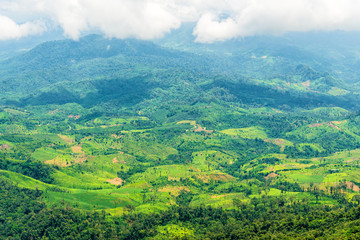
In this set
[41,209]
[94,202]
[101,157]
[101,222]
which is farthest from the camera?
[101,157]

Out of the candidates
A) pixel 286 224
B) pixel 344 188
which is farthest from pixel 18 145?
pixel 344 188

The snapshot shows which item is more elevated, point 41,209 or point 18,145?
point 18,145

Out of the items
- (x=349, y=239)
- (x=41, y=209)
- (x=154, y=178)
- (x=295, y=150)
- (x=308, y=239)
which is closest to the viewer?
(x=349, y=239)

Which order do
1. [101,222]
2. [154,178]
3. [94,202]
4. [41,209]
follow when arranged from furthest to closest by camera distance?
[154,178]
[94,202]
[41,209]
[101,222]

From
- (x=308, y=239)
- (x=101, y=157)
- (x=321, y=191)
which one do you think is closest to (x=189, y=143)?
(x=101, y=157)

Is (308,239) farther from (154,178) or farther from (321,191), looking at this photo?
(154,178)

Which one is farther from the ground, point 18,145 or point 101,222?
point 18,145

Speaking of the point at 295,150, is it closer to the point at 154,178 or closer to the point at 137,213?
the point at 154,178

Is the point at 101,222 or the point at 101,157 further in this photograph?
the point at 101,157

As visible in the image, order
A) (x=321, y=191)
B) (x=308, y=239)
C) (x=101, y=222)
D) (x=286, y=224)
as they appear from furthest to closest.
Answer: (x=321, y=191)
(x=101, y=222)
(x=286, y=224)
(x=308, y=239)
